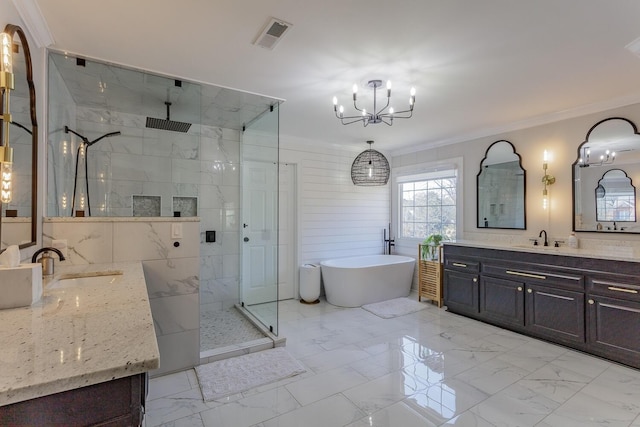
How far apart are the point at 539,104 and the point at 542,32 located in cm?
154

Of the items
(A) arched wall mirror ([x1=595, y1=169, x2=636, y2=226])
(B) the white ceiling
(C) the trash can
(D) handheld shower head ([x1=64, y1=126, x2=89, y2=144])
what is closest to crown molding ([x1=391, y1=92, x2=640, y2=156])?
(B) the white ceiling

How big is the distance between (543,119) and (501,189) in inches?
37.1

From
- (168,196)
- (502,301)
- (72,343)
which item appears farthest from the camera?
(168,196)

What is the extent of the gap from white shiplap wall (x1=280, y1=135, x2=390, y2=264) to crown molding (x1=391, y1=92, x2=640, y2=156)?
1.26m

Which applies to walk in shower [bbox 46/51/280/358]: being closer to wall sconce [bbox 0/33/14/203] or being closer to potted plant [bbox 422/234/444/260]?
wall sconce [bbox 0/33/14/203]

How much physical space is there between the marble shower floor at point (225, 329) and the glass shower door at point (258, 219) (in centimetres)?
23

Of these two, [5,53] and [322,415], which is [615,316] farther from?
[5,53]

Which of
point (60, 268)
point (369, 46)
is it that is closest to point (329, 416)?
point (60, 268)

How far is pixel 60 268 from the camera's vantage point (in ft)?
6.57

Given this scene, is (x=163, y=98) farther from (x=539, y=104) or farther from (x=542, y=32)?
(x=539, y=104)

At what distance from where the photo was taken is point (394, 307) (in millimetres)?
4316

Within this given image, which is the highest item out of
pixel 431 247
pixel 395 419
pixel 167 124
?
pixel 167 124

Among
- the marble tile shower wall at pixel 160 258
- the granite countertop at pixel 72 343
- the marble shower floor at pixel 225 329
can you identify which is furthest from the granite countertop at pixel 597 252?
the granite countertop at pixel 72 343

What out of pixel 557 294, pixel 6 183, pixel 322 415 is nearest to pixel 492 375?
pixel 557 294
